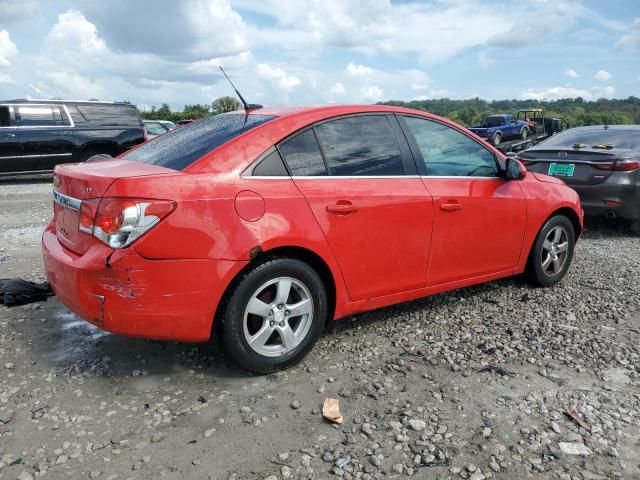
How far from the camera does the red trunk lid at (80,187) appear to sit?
288cm

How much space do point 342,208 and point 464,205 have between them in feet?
3.64

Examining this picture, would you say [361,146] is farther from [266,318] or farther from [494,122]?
[494,122]

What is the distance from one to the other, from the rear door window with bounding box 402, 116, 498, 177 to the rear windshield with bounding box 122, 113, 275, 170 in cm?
115

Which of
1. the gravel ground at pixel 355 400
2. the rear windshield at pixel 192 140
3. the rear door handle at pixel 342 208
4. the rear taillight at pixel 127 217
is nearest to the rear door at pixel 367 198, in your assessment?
the rear door handle at pixel 342 208

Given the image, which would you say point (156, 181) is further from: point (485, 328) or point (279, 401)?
point (485, 328)

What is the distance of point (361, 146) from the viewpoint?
3566 millimetres

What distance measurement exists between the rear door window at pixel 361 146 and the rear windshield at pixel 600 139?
15.2 feet

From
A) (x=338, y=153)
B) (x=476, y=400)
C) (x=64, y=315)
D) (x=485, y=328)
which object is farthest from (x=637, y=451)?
(x=64, y=315)

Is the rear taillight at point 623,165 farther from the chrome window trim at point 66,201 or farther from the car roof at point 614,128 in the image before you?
the chrome window trim at point 66,201

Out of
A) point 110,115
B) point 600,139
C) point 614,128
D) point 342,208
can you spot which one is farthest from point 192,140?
point 110,115

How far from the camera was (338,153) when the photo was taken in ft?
11.3

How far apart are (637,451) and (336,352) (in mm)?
1723

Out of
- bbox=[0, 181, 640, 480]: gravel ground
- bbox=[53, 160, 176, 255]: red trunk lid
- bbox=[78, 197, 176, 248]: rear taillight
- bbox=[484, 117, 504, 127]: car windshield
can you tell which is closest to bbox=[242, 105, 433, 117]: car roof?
bbox=[53, 160, 176, 255]: red trunk lid

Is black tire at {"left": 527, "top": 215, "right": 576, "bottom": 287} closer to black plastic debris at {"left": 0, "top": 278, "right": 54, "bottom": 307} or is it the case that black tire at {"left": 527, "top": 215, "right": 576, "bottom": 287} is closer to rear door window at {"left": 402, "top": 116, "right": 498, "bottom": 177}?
rear door window at {"left": 402, "top": 116, "right": 498, "bottom": 177}
